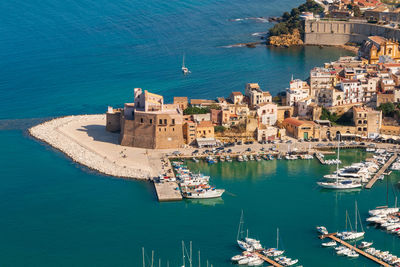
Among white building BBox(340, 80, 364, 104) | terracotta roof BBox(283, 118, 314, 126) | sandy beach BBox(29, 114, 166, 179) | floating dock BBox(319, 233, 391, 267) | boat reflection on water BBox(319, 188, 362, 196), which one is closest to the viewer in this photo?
floating dock BBox(319, 233, 391, 267)

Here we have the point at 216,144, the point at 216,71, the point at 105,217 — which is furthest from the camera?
the point at 216,71

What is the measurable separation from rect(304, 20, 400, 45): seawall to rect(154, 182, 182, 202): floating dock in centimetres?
5073

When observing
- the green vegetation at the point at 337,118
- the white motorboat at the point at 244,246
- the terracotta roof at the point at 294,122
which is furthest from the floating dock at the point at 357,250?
the green vegetation at the point at 337,118

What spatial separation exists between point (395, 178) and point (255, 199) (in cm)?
1128

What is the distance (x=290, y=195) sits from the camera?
2164 inches

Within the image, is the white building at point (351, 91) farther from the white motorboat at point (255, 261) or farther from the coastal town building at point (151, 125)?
the white motorboat at point (255, 261)

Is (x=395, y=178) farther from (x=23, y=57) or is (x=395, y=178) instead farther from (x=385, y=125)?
(x=23, y=57)

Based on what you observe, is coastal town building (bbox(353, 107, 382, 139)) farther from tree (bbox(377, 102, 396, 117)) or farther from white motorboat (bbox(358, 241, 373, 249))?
white motorboat (bbox(358, 241, 373, 249))

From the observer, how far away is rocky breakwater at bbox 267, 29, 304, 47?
10256cm

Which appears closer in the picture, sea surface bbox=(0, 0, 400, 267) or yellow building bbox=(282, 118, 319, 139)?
sea surface bbox=(0, 0, 400, 267)

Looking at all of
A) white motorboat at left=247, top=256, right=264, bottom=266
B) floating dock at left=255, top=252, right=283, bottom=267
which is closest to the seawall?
floating dock at left=255, top=252, right=283, bottom=267

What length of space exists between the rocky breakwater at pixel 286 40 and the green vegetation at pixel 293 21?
2.26ft

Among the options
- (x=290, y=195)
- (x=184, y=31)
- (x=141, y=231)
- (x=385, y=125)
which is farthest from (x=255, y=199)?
(x=184, y=31)

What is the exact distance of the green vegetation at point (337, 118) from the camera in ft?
220
